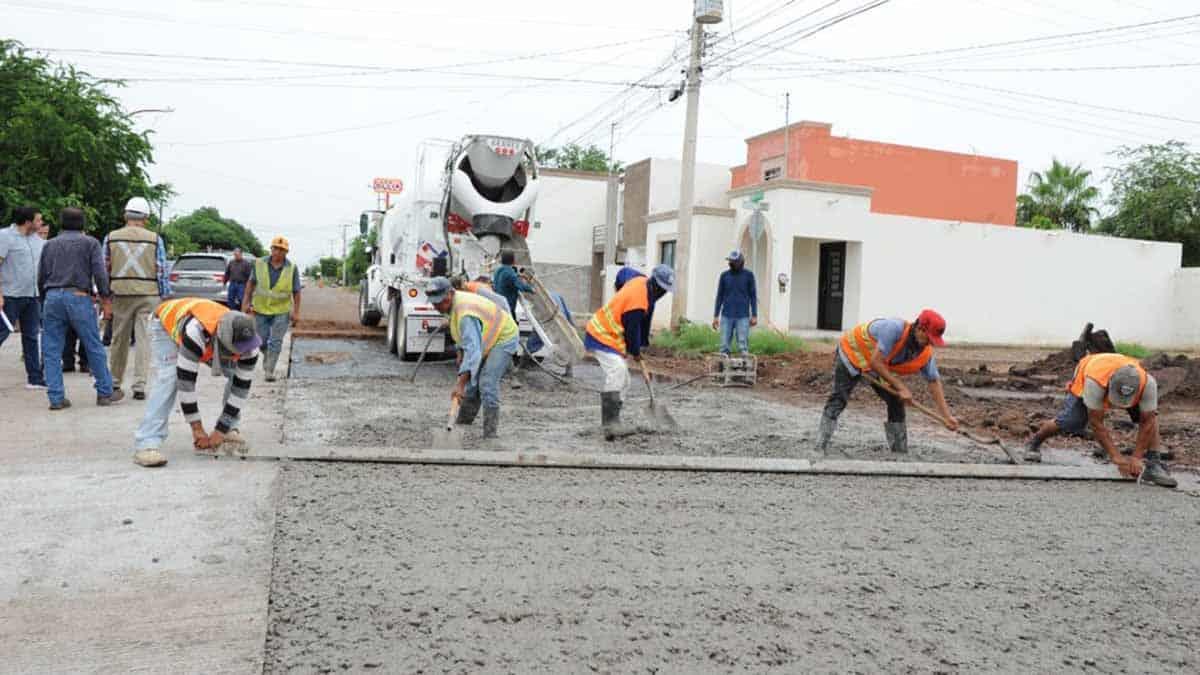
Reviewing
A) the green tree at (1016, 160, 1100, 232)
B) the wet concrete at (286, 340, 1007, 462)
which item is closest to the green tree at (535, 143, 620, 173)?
the green tree at (1016, 160, 1100, 232)

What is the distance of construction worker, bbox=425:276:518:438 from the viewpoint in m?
6.84

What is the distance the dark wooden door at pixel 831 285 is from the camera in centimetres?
2125

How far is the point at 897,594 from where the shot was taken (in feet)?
13.0

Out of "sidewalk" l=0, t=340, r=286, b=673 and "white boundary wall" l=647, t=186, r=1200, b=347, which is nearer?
"sidewalk" l=0, t=340, r=286, b=673

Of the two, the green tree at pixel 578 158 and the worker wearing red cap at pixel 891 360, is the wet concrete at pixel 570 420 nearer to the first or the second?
the worker wearing red cap at pixel 891 360

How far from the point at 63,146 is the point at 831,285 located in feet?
51.6

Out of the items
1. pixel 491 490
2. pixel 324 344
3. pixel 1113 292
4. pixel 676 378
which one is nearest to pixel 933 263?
pixel 1113 292

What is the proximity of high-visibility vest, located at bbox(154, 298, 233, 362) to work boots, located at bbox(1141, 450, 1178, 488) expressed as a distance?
248 inches

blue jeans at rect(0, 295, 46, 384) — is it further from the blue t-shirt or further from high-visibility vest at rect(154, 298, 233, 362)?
the blue t-shirt

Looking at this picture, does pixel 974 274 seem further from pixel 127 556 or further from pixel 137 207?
pixel 127 556

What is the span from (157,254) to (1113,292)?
21794 mm

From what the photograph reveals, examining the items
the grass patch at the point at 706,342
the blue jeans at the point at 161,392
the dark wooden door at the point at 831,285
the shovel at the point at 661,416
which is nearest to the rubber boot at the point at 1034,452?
the shovel at the point at 661,416

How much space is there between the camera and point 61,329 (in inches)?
285

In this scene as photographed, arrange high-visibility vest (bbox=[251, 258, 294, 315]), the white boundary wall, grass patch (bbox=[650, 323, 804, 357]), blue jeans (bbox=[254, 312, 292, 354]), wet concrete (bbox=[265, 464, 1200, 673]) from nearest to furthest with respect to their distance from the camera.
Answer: wet concrete (bbox=[265, 464, 1200, 673]) → high-visibility vest (bbox=[251, 258, 294, 315]) → blue jeans (bbox=[254, 312, 292, 354]) → grass patch (bbox=[650, 323, 804, 357]) → the white boundary wall
